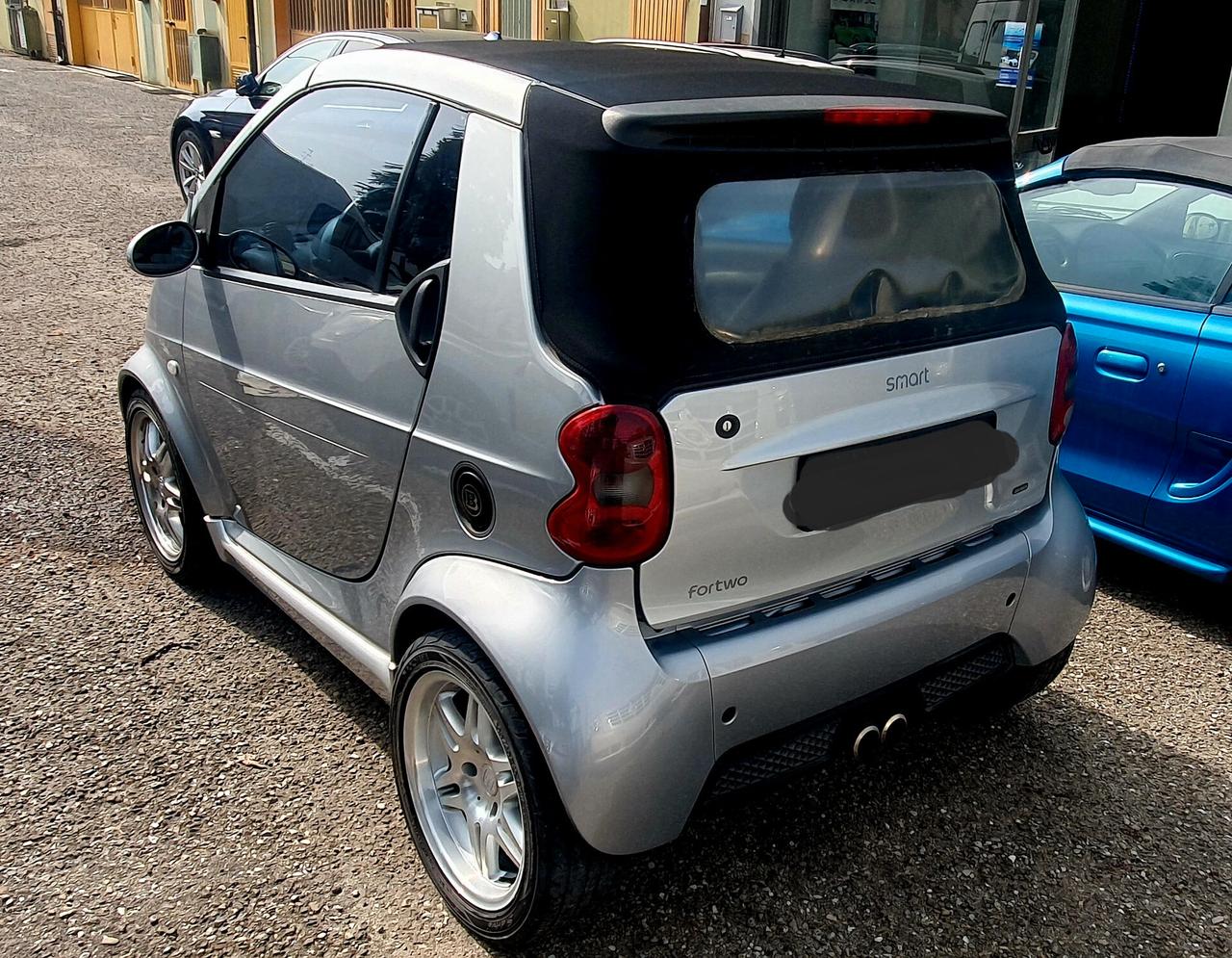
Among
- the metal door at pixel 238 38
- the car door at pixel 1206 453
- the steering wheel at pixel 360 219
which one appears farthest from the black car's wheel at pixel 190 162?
the metal door at pixel 238 38

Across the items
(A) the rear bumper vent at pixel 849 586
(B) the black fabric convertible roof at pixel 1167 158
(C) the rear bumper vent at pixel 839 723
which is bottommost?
(C) the rear bumper vent at pixel 839 723

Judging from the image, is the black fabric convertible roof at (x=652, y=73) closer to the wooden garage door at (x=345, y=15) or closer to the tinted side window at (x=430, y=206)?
the tinted side window at (x=430, y=206)

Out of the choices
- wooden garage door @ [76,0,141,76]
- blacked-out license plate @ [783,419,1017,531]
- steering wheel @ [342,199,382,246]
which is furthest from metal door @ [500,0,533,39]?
wooden garage door @ [76,0,141,76]

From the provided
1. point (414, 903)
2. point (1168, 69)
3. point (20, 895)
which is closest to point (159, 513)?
point (20, 895)

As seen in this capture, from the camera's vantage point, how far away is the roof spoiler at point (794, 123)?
2062 millimetres

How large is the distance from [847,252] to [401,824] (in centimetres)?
170

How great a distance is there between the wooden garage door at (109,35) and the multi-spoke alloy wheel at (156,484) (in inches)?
1030

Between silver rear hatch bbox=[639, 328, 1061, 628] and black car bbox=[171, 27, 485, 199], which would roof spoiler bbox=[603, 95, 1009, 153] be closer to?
silver rear hatch bbox=[639, 328, 1061, 628]

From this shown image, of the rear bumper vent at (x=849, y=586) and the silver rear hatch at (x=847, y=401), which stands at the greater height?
the silver rear hatch at (x=847, y=401)

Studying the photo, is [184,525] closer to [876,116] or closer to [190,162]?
[876,116]

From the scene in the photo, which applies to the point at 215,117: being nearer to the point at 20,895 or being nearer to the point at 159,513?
the point at 159,513

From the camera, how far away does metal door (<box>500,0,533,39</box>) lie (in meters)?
14.6

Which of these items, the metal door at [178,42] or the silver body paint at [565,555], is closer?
the silver body paint at [565,555]

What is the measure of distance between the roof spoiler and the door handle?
19.5 inches
